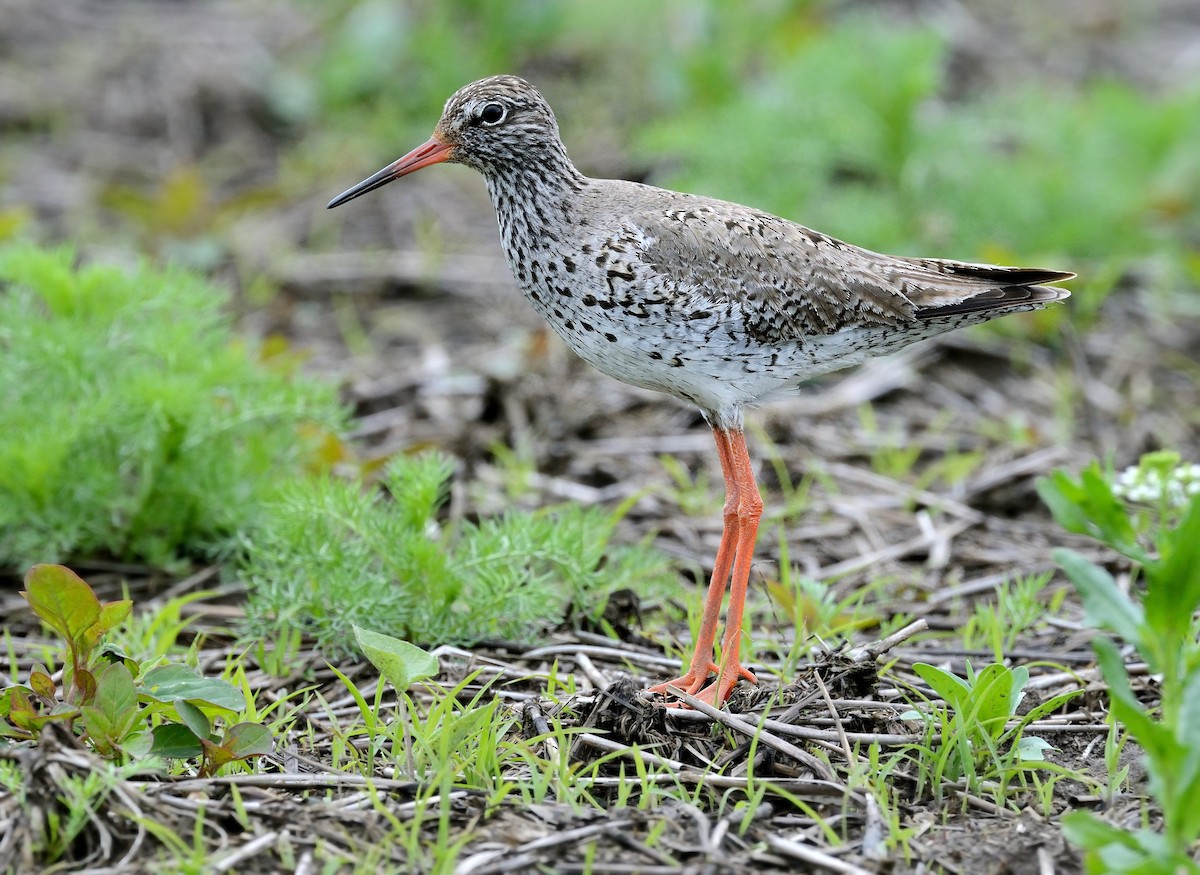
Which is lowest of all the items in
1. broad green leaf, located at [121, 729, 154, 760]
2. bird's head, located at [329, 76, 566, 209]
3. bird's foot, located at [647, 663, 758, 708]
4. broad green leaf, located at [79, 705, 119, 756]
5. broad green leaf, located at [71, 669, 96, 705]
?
bird's foot, located at [647, 663, 758, 708]

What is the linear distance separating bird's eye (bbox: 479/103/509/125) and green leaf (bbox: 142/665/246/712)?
2.80m

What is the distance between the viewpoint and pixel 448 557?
232 inches

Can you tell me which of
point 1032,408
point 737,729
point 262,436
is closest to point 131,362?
point 262,436

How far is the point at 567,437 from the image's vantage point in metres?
8.32

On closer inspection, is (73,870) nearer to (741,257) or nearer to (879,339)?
(741,257)

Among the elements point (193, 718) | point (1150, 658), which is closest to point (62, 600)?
point (193, 718)

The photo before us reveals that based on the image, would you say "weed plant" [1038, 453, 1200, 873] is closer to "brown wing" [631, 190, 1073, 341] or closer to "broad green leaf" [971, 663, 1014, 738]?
"broad green leaf" [971, 663, 1014, 738]

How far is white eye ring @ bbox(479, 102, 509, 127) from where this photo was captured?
5949 millimetres

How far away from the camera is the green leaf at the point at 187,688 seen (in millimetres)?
4535

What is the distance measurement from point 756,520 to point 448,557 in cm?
140

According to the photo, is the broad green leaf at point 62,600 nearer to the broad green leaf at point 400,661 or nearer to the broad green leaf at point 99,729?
the broad green leaf at point 99,729

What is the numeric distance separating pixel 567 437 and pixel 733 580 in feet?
9.46

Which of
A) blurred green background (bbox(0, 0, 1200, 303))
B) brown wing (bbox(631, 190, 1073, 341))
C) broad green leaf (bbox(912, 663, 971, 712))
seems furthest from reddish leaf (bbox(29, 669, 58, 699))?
blurred green background (bbox(0, 0, 1200, 303))

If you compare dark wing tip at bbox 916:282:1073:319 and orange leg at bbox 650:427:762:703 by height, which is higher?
dark wing tip at bbox 916:282:1073:319
